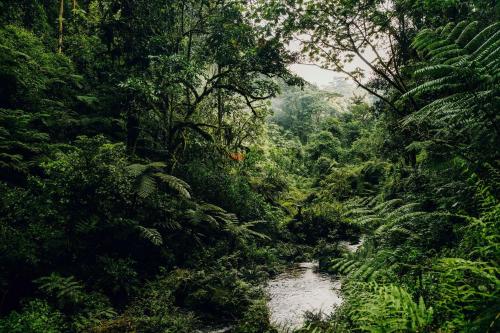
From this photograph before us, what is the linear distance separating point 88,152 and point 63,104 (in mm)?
4404

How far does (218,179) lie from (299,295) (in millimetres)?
5038

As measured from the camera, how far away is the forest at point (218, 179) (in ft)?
10.6

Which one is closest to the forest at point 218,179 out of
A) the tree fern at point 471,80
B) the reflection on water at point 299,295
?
the tree fern at point 471,80

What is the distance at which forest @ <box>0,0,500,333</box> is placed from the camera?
10.6ft

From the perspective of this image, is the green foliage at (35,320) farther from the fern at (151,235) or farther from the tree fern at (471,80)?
the tree fern at (471,80)

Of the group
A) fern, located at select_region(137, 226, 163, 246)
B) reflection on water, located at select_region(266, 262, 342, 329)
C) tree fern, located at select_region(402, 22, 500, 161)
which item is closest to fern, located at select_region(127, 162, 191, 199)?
fern, located at select_region(137, 226, 163, 246)

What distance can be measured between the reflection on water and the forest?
16.4 inches

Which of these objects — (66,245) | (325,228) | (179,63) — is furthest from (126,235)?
(325,228)

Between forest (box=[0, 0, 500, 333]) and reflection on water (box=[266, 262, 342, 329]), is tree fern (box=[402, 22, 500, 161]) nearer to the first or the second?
forest (box=[0, 0, 500, 333])

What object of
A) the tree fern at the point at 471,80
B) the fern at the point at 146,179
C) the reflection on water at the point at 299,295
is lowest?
the reflection on water at the point at 299,295

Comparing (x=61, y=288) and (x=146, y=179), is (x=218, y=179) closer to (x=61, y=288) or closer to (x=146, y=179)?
(x=146, y=179)

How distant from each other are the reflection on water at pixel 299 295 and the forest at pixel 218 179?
1.37ft

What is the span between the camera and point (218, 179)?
37.4 ft

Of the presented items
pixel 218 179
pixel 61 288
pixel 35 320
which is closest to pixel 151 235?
pixel 61 288
